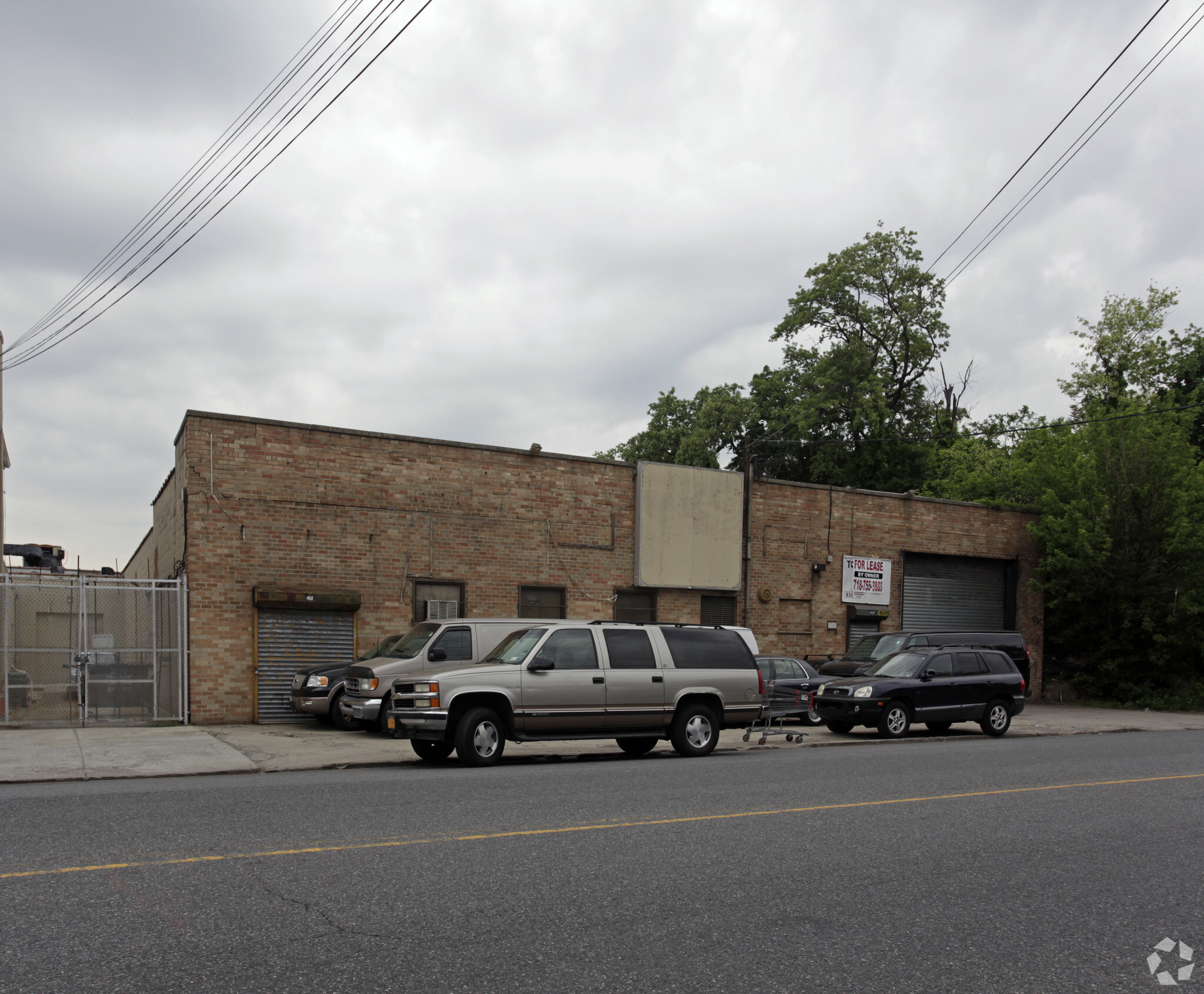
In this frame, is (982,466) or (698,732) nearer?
(698,732)

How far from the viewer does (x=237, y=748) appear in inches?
569

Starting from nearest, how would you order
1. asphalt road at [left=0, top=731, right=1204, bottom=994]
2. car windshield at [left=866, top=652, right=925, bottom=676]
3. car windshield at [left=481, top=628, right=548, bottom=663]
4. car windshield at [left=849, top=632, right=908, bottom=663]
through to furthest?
asphalt road at [left=0, top=731, right=1204, bottom=994], car windshield at [left=481, top=628, right=548, bottom=663], car windshield at [left=866, top=652, right=925, bottom=676], car windshield at [left=849, top=632, right=908, bottom=663]

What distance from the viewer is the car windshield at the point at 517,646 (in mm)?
13086

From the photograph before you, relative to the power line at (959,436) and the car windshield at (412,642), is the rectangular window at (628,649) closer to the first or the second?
the car windshield at (412,642)

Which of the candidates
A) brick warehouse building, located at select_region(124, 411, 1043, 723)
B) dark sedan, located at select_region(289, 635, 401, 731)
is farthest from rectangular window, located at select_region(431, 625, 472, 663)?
brick warehouse building, located at select_region(124, 411, 1043, 723)

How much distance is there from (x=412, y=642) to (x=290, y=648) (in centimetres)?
465

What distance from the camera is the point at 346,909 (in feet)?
17.9

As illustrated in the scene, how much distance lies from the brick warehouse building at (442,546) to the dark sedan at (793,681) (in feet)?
14.1

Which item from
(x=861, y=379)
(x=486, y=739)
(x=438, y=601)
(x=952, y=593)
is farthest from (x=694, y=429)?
(x=486, y=739)

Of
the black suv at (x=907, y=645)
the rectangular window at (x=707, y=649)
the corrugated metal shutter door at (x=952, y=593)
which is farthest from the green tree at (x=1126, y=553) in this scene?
the rectangular window at (x=707, y=649)

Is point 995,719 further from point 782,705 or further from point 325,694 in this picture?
point 325,694

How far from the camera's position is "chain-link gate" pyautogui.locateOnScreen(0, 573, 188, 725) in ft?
55.9

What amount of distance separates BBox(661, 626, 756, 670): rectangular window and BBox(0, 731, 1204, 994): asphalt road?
3647 millimetres

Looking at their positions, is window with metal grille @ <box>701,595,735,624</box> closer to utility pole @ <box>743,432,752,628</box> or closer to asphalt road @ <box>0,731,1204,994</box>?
utility pole @ <box>743,432,752,628</box>
